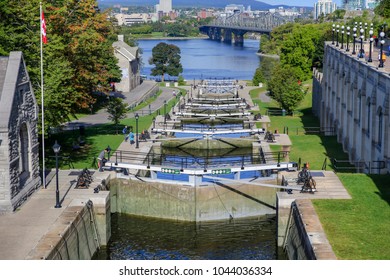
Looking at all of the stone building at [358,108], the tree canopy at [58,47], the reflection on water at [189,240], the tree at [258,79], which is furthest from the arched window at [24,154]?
the tree at [258,79]

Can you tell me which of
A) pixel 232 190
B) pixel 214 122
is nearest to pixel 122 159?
pixel 232 190

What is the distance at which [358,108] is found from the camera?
4878 cm

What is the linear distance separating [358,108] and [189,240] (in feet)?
61.3

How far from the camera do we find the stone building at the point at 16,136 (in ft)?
102

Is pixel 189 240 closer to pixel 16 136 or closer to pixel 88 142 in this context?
pixel 16 136

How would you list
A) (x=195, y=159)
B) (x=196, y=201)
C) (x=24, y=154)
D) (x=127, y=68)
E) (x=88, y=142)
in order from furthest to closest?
(x=127, y=68), (x=88, y=142), (x=195, y=159), (x=196, y=201), (x=24, y=154)

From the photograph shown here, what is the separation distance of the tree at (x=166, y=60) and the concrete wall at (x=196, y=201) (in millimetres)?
91319

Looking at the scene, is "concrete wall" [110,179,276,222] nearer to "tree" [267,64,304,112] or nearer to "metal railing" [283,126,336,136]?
"metal railing" [283,126,336,136]

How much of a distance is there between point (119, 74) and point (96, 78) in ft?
109

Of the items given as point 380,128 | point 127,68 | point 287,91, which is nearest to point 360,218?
point 380,128

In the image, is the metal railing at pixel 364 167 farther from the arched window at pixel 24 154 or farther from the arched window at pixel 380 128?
the arched window at pixel 24 154

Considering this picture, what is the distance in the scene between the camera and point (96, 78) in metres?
54.3

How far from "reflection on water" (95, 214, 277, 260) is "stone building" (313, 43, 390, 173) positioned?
25.0 ft

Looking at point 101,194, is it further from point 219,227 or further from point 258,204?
point 258,204
